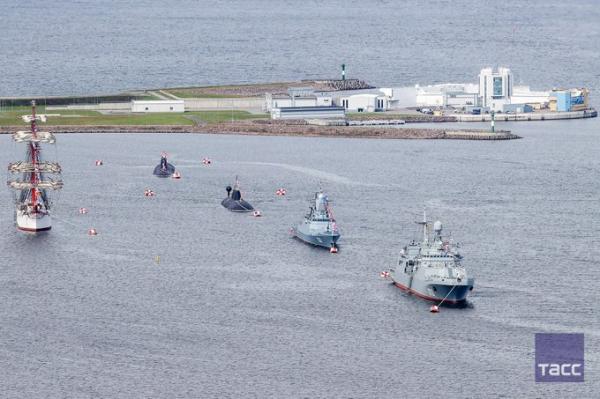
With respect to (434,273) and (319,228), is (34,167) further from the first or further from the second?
(434,273)

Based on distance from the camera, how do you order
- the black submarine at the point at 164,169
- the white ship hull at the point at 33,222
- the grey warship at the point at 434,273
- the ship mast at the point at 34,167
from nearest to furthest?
the grey warship at the point at 434,273 < the white ship hull at the point at 33,222 < the ship mast at the point at 34,167 < the black submarine at the point at 164,169

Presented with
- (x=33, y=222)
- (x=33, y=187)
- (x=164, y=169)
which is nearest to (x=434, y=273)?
(x=33, y=222)

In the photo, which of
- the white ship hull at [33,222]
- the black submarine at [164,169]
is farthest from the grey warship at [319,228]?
the black submarine at [164,169]

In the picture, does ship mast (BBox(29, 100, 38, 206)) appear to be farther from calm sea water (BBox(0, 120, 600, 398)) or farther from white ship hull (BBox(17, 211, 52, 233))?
calm sea water (BBox(0, 120, 600, 398))

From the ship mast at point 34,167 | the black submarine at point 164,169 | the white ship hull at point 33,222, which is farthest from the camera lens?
the black submarine at point 164,169

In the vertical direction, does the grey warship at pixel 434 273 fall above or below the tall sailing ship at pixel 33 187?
below

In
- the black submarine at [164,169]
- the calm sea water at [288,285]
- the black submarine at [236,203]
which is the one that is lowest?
the calm sea water at [288,285]

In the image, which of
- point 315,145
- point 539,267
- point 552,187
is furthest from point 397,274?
point 315,145

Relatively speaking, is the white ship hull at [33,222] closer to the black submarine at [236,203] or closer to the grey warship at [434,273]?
the black submarine at [236,203]
